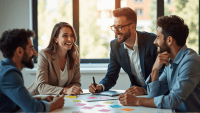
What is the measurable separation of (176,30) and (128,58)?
83 cm

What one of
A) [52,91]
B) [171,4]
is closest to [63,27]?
[52,91]

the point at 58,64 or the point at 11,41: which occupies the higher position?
the point at 11,41

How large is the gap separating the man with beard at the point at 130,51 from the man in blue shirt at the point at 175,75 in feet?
1.51

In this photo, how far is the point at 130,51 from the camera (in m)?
2.49

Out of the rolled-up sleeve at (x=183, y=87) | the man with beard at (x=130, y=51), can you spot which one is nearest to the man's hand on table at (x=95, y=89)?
the man with beard at (x=130, y=51)

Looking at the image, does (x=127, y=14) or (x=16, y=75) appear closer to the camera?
(x=16, y=75)

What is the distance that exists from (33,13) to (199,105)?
3.43 metres

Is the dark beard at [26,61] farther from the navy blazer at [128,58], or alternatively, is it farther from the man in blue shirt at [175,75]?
the navy blazer at [128,58]

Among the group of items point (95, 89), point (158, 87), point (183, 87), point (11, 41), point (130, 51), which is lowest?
point (95, 89)

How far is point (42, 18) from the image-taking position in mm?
4238

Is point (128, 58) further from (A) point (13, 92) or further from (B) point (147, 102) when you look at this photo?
(A) point (13, 92)

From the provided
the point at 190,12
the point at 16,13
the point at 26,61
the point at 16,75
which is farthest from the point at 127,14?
the point at 16,13

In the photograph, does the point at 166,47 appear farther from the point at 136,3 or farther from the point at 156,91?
the point at 136,3

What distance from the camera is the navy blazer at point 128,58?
237 centimetres
